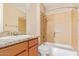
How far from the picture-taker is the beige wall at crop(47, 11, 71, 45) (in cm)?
118

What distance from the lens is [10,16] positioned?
1.23 m

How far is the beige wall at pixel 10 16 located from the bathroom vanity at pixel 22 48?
0.84ft

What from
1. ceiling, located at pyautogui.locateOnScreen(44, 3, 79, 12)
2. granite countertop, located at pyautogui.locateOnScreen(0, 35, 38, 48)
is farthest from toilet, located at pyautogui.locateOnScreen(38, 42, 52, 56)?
ceiling, located at pyautogui.locateOnScreen(44, 3, 79, 12)

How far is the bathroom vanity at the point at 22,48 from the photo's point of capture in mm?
912

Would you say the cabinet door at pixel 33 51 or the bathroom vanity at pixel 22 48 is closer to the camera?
the bathroom vanity at pixel 22 48

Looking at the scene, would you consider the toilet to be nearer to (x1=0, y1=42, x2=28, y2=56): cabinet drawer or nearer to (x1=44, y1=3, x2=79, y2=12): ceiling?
(x1=0, y1=42, x2=28, y2=56): cabinet drawer

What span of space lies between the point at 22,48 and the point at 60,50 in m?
0.38

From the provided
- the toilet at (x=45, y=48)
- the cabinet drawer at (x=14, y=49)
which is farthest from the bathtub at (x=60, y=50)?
the cabinet drawer at (x=14, y=49)

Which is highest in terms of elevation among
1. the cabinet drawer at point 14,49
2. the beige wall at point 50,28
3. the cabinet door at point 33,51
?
the beige wall at point 50,28

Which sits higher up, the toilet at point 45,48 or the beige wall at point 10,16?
the beige wall at point 10,16

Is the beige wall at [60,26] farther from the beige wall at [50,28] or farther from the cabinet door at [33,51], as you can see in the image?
the cabinet door at [33,51]

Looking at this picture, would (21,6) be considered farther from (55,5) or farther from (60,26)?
(60,26)

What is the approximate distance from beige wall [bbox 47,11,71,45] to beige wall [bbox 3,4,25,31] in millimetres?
340

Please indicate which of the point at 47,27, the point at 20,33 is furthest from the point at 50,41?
the point at 20,33
